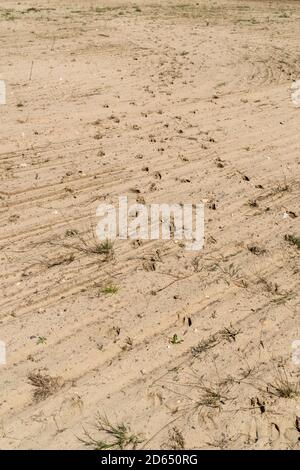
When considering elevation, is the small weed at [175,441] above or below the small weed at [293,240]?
below

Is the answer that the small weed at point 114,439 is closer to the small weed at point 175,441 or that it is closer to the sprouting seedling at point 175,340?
the small weed at point 175,441

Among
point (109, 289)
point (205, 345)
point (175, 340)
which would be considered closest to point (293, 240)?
point (205, 345)

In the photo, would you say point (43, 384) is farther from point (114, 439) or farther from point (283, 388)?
point (283, 388)

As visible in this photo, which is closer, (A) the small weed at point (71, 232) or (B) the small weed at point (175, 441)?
(B) the small weed at point (175, 441)

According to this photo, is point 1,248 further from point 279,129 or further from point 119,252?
point 279,129

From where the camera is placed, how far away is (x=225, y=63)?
888cm

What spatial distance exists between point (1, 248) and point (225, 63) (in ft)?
21.1

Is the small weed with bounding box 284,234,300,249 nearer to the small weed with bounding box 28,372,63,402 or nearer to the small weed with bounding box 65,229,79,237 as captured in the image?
the small weed with bounding box 65,229,79,237

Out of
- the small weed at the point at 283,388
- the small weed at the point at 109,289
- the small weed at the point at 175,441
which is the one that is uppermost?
the small weed at the point at 109,289

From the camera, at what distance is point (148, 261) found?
4.28 metres

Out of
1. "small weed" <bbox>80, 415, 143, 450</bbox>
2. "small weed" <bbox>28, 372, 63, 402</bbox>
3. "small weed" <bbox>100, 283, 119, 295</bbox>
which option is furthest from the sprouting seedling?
"small weed" <bbox>28, 372, 63, 402</bbox>

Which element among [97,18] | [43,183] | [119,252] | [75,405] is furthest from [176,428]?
[97,18]

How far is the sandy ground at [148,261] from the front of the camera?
10.1 feet

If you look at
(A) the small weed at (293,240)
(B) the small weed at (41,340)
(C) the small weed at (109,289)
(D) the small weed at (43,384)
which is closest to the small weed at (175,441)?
(D) the small weed at (43,384)
